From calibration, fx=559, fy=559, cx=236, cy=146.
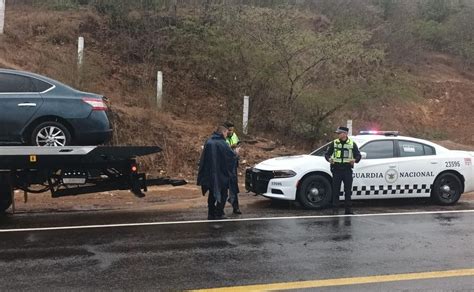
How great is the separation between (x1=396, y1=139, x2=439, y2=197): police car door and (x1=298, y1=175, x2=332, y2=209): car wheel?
1.47 m

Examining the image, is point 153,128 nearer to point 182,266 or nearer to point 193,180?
point 193,180

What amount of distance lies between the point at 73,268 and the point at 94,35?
1429cm

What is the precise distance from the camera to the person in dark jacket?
8.98 meters

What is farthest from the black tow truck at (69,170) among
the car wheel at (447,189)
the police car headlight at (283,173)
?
the car wheel at (447,189)

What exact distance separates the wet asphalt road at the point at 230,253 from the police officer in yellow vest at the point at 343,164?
33.0 inches

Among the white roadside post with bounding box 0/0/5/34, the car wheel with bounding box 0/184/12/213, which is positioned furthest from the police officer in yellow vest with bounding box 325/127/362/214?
the white roadside post with bounding box 0/0/5/34

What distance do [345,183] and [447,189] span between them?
2598mm

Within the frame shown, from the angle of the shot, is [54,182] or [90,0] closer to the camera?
[54,182]

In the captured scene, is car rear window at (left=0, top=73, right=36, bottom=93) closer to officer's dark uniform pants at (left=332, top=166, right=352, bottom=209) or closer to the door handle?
the door handle

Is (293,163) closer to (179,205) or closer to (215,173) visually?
(215,173)

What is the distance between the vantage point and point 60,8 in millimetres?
20016

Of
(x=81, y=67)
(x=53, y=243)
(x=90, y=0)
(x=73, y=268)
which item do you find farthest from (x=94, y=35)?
(x=73, y=268)

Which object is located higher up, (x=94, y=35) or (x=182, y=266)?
(x=94, y=35)

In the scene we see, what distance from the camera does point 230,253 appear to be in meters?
6.60
